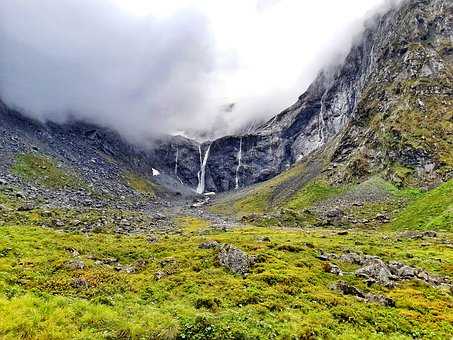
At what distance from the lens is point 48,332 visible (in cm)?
1917

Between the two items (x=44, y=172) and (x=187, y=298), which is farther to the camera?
(x=44, y=172)

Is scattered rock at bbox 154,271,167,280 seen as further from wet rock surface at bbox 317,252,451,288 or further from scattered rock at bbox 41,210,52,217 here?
scattered rock at bbox 41,210,52,217

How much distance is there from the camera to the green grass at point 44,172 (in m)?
121

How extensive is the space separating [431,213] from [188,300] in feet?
210

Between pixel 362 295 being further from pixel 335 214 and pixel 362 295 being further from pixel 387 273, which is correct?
pixel 335 214

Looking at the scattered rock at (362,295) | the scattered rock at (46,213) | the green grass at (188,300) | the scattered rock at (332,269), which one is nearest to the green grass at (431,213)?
the green grass at (188,300)

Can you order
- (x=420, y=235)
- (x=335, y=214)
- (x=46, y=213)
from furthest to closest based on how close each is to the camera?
1. (x=335, y=214)
2. (x=46, y=213)
3. (x=420, y=235)

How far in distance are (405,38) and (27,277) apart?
17948 cm

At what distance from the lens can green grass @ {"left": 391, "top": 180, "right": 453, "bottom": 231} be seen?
2731 inches

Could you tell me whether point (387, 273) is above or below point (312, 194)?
below

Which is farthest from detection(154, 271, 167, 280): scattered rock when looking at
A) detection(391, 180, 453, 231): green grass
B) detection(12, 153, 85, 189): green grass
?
detection(12, 153, 85, 189): green grass

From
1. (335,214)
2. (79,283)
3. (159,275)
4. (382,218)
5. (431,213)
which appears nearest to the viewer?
(79,283)

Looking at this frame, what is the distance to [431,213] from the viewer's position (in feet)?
251

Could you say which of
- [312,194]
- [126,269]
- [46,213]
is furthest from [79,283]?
[312,194]
